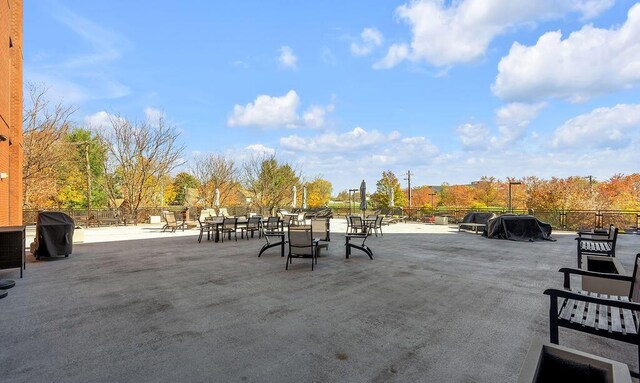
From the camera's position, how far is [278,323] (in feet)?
10.9

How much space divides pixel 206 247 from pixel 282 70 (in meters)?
13.4

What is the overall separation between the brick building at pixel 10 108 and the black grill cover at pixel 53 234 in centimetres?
420

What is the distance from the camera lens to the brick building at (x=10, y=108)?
378 inches

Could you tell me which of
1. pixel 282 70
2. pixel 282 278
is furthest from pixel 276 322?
pixel 282 70

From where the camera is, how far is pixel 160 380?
227 centimetres

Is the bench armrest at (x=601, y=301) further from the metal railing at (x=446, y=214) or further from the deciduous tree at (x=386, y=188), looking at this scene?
the deciduous tree at (x=386, y=188)

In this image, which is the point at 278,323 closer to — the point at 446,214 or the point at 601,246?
the point at 601,246

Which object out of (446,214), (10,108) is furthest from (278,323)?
(446,214)

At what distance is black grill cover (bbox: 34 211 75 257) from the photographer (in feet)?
22.9

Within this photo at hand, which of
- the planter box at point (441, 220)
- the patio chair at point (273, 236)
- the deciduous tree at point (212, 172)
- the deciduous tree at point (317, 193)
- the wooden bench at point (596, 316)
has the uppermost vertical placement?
the deciduous tree at point (212, 172)

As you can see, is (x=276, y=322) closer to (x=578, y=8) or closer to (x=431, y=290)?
(x=431, y=290)

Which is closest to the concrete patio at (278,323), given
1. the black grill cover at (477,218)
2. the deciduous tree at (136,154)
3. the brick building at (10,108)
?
the brick building at (10,108)

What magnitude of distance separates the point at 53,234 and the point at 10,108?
7557 millimetres

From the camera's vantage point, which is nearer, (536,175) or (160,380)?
(160,380)
